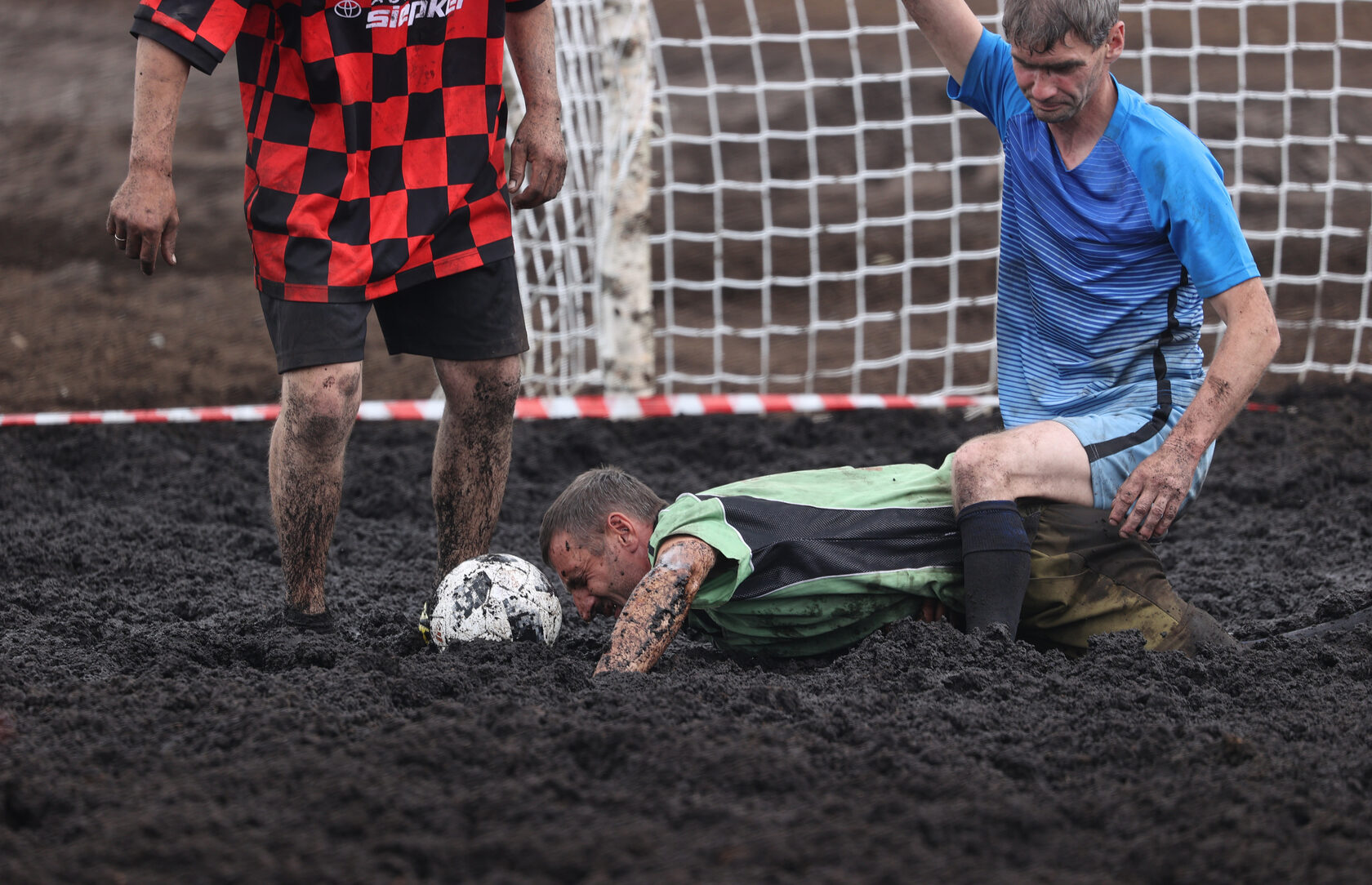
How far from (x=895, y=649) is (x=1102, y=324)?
0.99 metres

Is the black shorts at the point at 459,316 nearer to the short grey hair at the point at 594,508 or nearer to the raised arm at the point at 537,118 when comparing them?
the raised arm at the point at 537,118

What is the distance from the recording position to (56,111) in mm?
11703

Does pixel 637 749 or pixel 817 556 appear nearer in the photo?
pixel 637 749

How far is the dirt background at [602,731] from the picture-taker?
1.90 m

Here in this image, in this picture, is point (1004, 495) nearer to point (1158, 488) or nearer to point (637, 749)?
point (1158, 488)

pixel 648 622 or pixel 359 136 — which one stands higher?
pixel 359 136

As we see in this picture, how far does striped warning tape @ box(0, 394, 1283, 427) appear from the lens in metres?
5.80

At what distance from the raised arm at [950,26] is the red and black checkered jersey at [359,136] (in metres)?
1.11

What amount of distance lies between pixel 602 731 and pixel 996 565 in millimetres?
1122

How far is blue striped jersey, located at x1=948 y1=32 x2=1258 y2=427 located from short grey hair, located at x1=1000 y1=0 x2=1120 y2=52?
228 millimetres

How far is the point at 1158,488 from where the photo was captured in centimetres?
288

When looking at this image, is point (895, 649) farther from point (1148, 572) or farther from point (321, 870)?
point (321, 870)

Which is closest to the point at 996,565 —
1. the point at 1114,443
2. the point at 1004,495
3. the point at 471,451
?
the point at 1004,495

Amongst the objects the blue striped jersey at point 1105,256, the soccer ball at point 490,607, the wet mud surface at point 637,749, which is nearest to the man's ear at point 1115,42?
the blue striped jersey at point 1105,256
